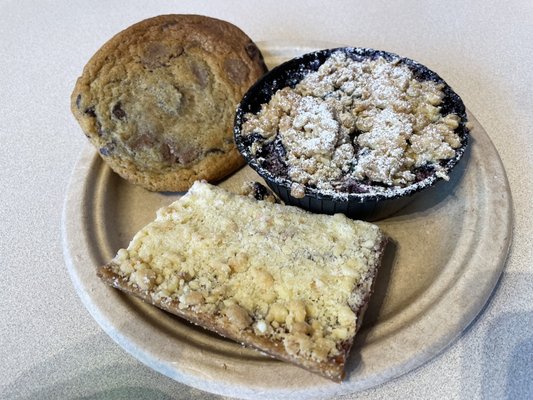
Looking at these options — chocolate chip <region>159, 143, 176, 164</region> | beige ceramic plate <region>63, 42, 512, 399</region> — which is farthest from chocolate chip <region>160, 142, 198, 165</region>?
beige ceramic plate <region>63, 42, 512, 399</region>

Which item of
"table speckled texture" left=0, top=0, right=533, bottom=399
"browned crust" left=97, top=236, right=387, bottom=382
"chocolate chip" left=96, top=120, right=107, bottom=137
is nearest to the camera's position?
"browned crust" left=97, top=236, right=387, bottom=382

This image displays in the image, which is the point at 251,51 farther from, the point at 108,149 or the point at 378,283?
the point at 378,283

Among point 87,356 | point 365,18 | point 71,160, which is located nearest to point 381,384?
point 87,356

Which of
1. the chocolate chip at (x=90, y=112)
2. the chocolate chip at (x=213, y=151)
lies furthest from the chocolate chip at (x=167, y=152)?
the chocolate chip at (x=90, y=112)

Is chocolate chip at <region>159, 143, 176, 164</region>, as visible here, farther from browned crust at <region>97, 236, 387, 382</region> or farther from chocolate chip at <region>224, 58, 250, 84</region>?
browned crust at <region>97, 236, 387, 382</region>

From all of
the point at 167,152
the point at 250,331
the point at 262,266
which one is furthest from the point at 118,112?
the point at 250,331

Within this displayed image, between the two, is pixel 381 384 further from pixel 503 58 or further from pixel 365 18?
pixel 365 18

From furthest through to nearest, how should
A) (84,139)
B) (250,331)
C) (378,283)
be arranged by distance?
(84,139), (378,283), (250,331)
